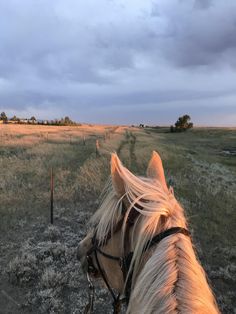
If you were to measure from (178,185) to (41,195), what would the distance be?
18.1ft

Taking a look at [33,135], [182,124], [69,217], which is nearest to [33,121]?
[182,124]

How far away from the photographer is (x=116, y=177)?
88.6 inches

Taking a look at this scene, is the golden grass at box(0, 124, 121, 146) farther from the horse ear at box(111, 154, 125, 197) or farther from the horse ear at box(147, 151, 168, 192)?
the horse ear at box(111, 154, 125, 197)

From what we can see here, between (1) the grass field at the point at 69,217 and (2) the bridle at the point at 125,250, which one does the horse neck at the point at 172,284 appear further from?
(1) the grass field at the point at 69,217

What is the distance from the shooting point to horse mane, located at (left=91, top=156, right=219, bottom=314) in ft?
5.73

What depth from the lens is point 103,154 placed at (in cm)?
2248

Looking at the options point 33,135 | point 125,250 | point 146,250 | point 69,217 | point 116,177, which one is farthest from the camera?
point 33,135

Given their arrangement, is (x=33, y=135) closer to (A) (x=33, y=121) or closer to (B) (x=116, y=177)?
(B) (x=116, y=177)

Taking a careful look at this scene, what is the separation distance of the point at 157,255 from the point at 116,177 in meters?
0.49

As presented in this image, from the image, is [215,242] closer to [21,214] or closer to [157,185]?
[21,214]

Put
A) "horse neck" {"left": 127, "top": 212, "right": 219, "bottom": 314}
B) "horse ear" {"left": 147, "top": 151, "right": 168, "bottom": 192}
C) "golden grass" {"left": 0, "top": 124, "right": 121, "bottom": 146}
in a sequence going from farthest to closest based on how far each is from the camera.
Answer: "golden grass" {"left": 0, "top": 124, "right": 121, "bottom": 146}
"horse ear" {"left": 147, "top": 151, "right": 168, "bottom": 192}
"horse neck" {"left": 127, "top": 212, "right": 219, "bottom": 314}

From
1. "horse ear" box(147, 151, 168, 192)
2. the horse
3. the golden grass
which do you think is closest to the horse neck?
the horse

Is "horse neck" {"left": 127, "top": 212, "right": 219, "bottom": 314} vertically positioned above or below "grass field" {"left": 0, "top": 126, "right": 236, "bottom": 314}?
above

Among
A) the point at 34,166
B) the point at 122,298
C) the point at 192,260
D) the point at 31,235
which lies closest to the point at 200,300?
the point at 192,260
